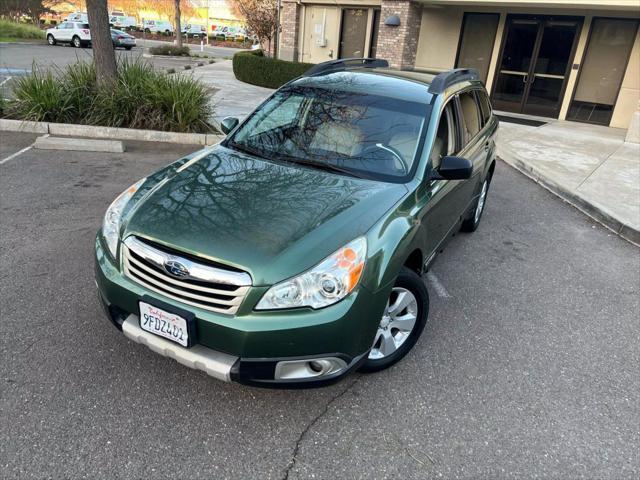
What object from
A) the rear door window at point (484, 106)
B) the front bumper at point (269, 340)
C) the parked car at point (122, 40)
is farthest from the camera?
the parked car at point (122, 40)

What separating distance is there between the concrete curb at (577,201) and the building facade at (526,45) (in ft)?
18.9

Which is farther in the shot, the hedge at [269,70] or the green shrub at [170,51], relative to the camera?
the green shrub at [170,51]

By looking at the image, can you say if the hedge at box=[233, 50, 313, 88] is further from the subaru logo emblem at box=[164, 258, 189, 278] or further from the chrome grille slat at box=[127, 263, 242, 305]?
the subaru logo emblem at box=[164, 258, 189, 278]

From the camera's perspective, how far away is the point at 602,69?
44.8 ft

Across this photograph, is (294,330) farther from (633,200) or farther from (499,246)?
(633,200)

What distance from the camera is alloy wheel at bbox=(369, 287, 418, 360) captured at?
2.96 meters

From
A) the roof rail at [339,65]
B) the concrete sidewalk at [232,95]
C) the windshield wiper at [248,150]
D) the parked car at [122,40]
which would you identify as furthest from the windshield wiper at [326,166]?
the parked car at [122,40]

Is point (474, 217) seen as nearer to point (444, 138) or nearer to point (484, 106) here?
point (484, 106)

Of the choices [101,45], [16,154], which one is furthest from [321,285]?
[101,45]

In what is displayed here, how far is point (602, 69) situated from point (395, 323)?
14107mm

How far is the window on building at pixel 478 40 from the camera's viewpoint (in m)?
15.0

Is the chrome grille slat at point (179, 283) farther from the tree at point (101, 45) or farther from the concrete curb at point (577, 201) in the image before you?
the tree at point (101, 45)

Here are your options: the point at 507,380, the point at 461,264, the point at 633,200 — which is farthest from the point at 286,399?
the point at 633,200

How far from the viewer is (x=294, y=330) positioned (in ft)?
7.61
